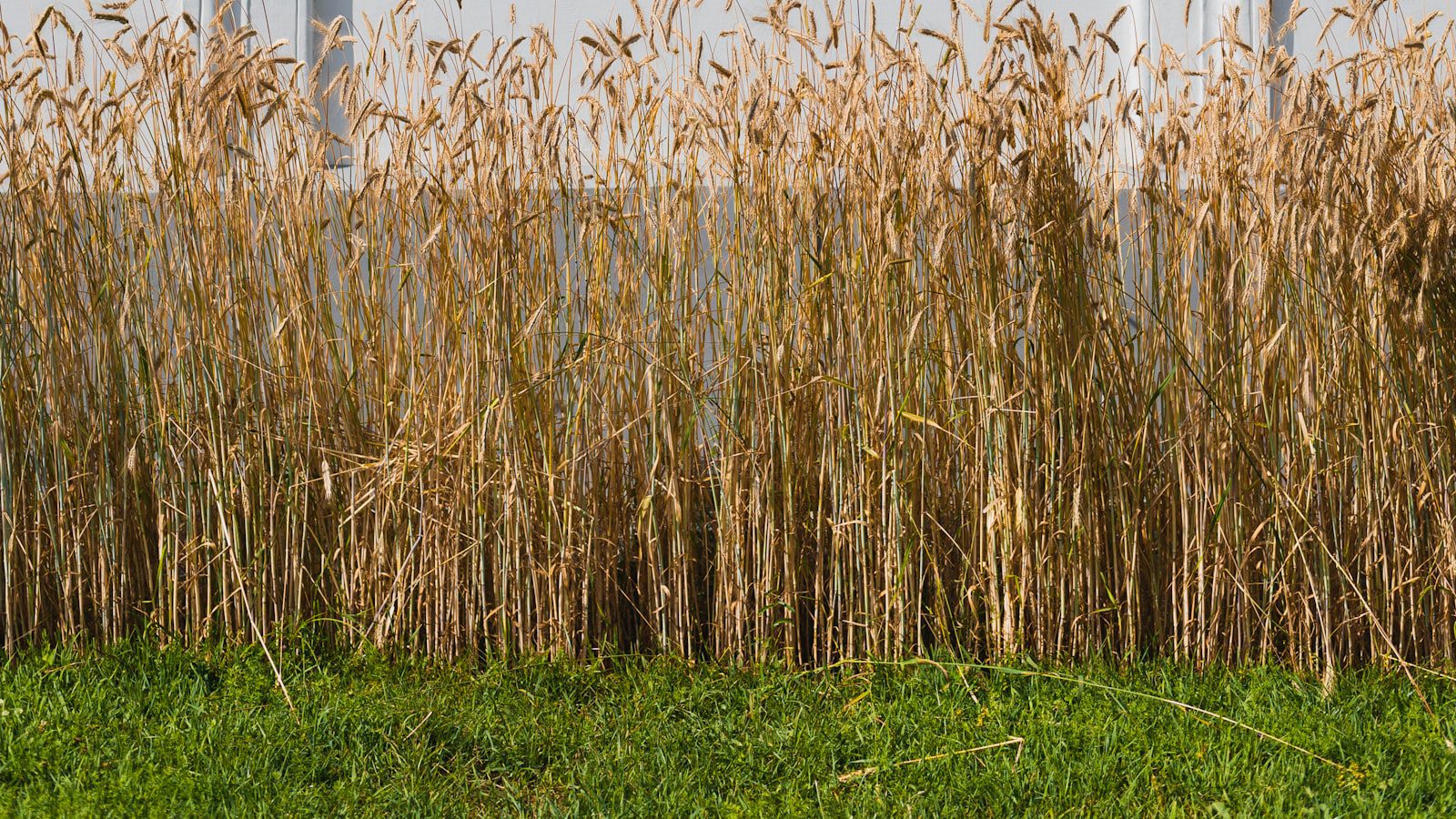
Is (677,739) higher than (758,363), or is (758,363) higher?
(758,363)

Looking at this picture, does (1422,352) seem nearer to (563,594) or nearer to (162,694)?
(563,594)

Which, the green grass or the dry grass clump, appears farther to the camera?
the dry grass clump

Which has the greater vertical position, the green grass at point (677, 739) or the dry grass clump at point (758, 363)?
the dry grass clump at point (758, 363)

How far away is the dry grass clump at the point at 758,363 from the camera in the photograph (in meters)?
A: 2.02

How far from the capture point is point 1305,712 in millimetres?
1900

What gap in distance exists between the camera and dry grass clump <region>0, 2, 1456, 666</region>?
2.02 m

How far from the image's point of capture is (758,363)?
2072 mm

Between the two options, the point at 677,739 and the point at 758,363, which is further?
the point at 758,363

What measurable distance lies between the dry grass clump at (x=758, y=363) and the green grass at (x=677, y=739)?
11 cm

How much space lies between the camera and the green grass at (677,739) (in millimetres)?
1642

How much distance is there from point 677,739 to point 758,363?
66 centimetres

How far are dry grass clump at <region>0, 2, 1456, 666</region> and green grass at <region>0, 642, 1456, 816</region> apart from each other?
11 cm

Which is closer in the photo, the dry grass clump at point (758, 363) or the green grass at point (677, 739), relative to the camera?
the green grass at point (677, 739)

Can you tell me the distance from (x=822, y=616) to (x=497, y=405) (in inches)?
27.8
